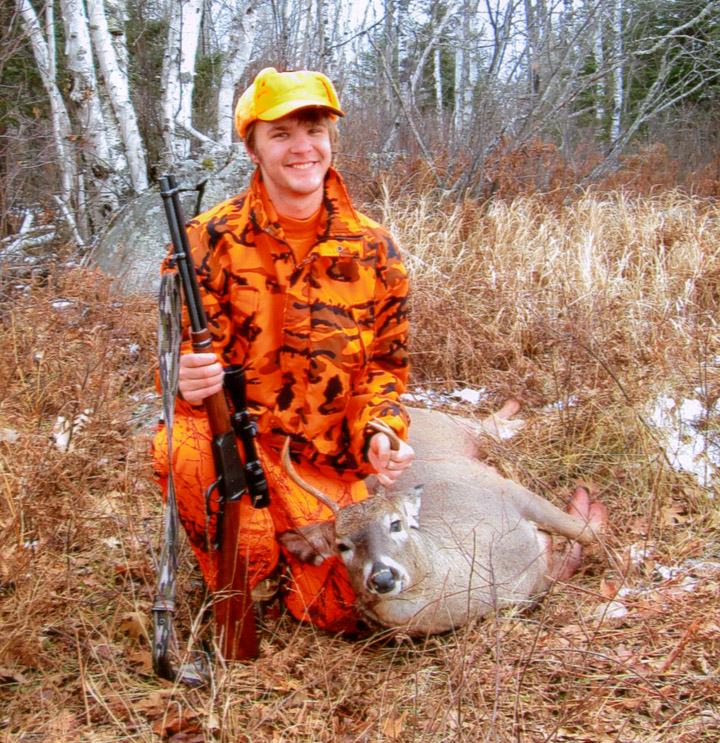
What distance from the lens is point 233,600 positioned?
2.51 metres

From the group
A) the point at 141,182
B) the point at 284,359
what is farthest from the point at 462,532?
the point at 141,182

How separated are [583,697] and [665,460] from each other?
170cm

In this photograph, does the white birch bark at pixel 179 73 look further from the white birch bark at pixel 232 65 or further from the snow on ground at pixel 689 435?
the snow on ground at pixel 689 435

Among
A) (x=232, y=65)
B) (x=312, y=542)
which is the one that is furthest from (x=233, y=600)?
(x=232, y=65)

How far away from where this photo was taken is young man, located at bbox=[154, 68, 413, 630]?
2.66 m

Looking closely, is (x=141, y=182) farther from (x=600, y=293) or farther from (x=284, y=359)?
(x=284, y=359)

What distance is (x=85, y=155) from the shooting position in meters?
7.85

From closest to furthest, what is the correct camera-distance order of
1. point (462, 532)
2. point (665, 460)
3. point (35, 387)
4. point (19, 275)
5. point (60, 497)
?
point (462, 532) < point (60, 497) < point (665, 460) < point (35, 387) < point (19, 275)

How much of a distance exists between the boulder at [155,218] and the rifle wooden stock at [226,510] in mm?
4123

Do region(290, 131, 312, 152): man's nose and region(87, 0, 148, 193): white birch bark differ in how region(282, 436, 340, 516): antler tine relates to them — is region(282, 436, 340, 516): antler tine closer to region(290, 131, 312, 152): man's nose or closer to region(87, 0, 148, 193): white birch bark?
region(290, 131, 312, 152): man's nose

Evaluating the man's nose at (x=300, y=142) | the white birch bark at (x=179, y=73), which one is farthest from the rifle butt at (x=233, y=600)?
the white birch bark at (x=179, y=73)

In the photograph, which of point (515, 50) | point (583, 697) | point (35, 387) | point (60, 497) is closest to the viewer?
point (583, 697)

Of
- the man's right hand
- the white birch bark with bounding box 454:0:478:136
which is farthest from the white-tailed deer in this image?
the white birch bark with bounding box 454:0:478:136

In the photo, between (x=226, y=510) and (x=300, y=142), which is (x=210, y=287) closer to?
(x=300, y=142)
